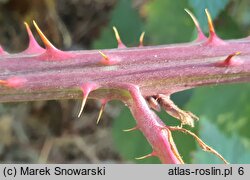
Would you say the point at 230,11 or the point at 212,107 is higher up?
the point at 230,11

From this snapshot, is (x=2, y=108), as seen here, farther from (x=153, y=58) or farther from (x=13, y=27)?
(x=153, y=58)

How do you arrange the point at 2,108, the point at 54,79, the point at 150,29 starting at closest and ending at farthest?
the point at 54,79
the point at 150,29
the point at 2,108

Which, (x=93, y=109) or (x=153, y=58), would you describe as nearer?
(x=153, y=58)

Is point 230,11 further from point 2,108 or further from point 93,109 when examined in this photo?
point 2,108

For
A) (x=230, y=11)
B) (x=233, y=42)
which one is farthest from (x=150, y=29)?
(x=233, y=42)

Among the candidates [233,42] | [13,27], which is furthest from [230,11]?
[13,27]
